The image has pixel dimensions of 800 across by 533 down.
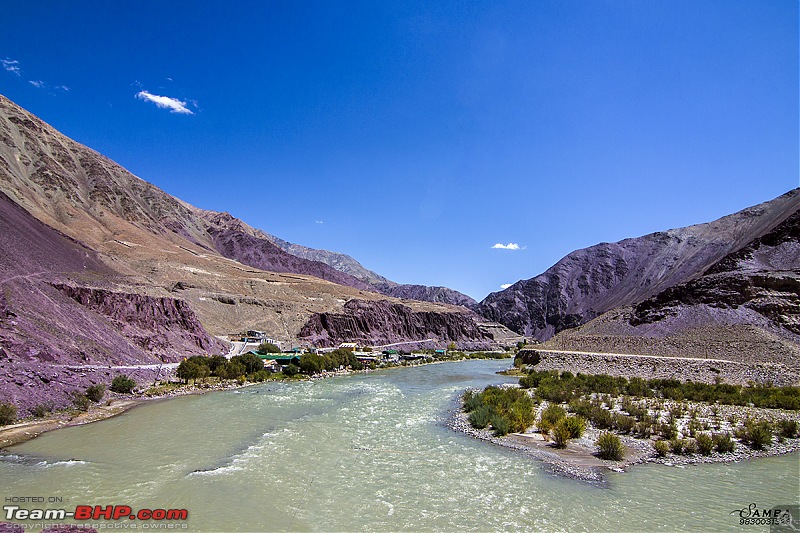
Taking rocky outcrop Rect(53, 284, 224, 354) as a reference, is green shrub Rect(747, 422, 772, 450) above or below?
below

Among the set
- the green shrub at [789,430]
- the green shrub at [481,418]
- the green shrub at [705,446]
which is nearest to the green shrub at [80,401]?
the green shrub at [481,418]

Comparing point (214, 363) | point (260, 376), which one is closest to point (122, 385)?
point (214, 363)

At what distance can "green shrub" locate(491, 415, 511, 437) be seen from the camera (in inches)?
787

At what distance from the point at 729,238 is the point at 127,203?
15942cm

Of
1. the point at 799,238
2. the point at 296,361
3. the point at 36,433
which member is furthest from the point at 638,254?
the point at 36,433

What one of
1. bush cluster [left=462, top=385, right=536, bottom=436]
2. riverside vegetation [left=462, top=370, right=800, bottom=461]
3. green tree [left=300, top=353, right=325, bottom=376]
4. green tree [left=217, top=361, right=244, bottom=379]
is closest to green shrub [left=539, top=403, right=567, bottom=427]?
riverside vegetation [left=462, top=370, right=800, bottom=461]

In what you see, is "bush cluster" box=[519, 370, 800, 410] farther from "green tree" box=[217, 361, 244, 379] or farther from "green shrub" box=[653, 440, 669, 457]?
"green tree" box=[217, 361, 244, 379]

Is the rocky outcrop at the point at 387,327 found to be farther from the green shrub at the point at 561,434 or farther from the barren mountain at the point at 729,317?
the green shrub at the point at 561,434

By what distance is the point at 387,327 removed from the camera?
97.1 meters

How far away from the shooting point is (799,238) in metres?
52.8

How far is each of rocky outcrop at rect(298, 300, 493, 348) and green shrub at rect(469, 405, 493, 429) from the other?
171ft

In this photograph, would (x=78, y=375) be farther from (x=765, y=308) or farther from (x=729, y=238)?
(x=729, y=238)

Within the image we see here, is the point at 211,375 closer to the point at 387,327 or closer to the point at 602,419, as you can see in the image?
the point at 602,419

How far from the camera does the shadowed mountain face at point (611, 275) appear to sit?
319 feet
